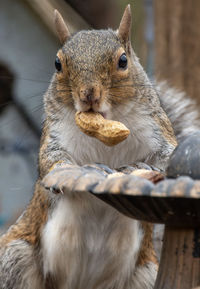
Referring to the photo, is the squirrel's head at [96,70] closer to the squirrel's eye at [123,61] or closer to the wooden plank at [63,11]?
the squirrel's eye at [123,61]

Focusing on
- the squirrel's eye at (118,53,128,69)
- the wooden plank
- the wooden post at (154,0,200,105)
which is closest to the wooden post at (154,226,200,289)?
the squirrel's eye at (118,53,128,69)

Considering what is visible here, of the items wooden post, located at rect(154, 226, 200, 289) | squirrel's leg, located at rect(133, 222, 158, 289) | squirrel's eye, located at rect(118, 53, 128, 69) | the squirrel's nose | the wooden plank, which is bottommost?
squirrel's leg, located at rect(133, 222, 158, 289)

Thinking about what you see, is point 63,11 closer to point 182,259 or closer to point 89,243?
point 89,243

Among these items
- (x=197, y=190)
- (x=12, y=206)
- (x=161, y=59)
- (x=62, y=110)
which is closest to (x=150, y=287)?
(x=62, y=110)

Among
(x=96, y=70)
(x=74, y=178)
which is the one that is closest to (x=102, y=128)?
(x=96, y=70)

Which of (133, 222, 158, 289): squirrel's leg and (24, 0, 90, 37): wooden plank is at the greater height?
(24, 0, 90, 37): wooden plank

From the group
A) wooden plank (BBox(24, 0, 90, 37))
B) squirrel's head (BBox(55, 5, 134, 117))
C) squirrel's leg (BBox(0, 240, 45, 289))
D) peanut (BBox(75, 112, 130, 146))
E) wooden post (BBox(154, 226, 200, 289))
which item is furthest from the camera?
wooden plank (BBox(24, 0, 90, 37))

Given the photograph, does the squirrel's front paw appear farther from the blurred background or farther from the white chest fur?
the blurred background
